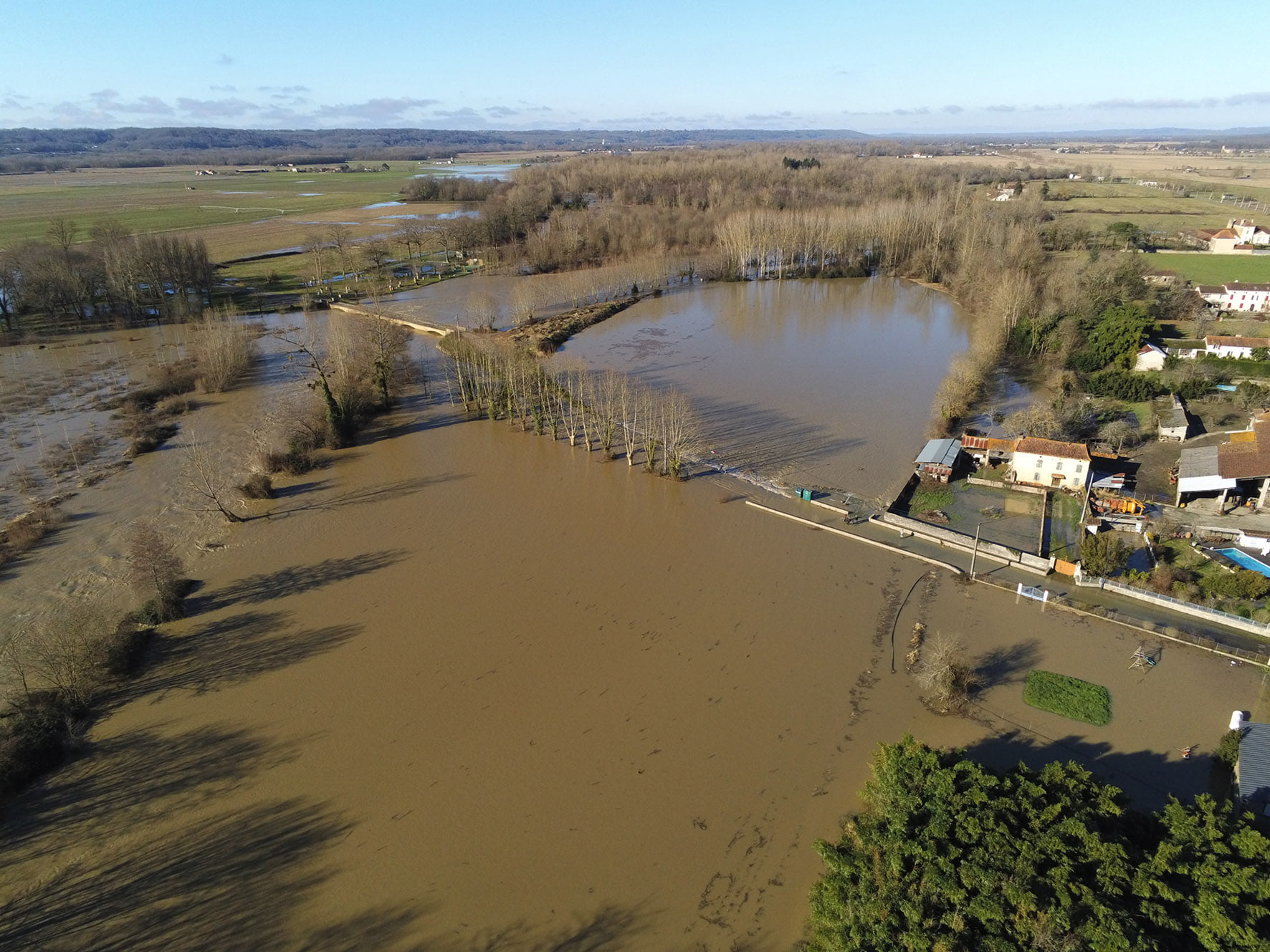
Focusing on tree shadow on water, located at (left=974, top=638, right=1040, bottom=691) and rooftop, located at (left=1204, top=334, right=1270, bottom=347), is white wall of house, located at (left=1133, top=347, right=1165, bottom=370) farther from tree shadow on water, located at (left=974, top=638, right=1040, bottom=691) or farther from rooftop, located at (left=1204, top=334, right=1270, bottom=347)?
tree shadow on water, located at (left=974, top=638, right=1040, bottom=691)

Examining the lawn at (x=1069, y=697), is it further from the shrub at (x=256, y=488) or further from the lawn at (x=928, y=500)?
the shrub at (x=256, y=488)

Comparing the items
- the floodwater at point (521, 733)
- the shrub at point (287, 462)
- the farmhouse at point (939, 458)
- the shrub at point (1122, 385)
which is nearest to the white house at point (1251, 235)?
the shrub at point (1122, 385)

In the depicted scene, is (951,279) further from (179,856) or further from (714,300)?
(179,856)

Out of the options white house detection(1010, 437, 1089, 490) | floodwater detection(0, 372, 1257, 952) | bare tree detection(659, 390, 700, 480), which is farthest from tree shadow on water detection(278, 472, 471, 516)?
white house detection(1010, 437, 1089, 490)

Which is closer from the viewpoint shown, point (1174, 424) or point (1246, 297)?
point (1174, 424)

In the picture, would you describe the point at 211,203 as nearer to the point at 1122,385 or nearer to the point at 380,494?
the point at 380,494

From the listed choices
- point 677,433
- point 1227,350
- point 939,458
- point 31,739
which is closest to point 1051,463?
point 939,458
